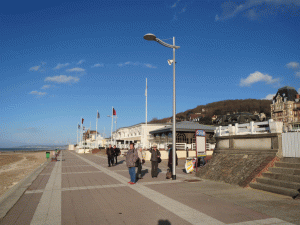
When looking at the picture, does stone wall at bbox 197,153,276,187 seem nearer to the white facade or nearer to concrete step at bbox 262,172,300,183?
concrete step at bbox 262,172,300,183

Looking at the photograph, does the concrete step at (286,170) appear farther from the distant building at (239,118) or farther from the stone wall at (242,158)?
the distant building at (239,118)

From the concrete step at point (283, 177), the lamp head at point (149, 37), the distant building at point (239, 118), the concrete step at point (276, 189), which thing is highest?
the lamp head at point (149, 37)

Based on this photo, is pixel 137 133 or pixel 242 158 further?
pixel 137 133

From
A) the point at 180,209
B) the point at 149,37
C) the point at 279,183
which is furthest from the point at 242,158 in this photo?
the point at 149,37

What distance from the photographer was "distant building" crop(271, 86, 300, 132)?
7512 cm

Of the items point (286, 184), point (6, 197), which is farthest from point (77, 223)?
point (286, 184)

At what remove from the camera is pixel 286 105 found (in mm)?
77562

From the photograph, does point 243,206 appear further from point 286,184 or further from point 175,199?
point 286,184

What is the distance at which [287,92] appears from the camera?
272ft

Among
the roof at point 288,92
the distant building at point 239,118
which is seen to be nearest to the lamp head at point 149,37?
the distant building at point 239,118

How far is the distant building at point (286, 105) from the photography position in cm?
7512

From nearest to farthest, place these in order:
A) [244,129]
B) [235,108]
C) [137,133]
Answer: [244,129] < [137,133] < [235,108]

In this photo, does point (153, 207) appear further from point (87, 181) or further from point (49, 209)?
point (87, 181)

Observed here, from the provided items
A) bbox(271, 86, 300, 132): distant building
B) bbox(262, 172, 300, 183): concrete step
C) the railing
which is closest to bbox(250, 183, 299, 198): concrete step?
bbox(262, 172, 300, 183): concrete step
